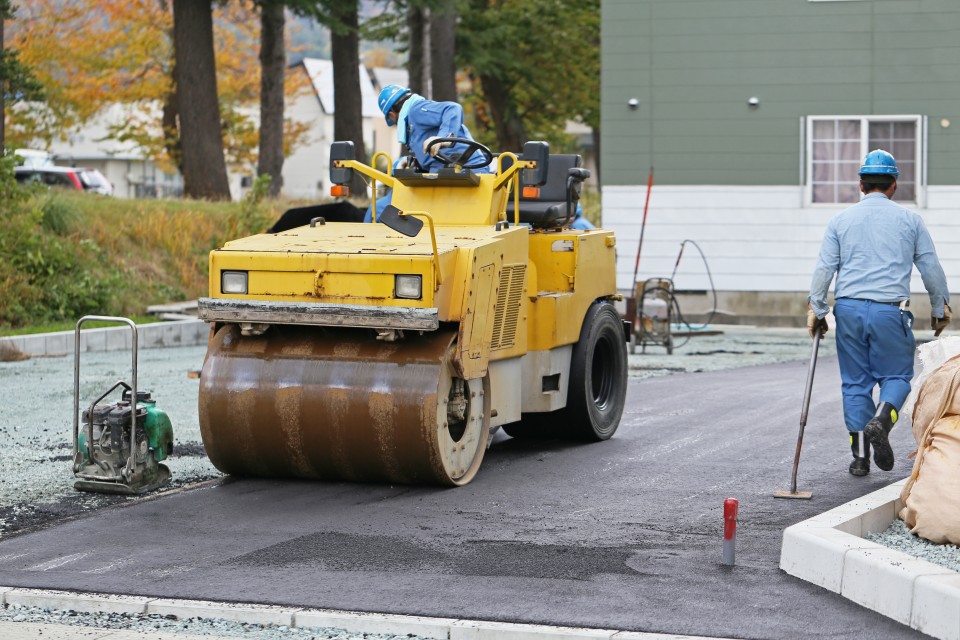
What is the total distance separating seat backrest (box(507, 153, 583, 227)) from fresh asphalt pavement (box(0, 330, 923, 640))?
5.35 feet

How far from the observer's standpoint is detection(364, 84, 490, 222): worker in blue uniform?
420 inches

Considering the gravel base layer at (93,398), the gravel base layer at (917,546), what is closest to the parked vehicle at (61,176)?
the gravel base layer at (93,398)

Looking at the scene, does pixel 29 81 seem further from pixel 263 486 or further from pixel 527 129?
pixel 527 129

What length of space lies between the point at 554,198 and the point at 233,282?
313cm

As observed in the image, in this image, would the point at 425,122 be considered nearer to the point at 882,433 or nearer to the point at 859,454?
the point at 859,454

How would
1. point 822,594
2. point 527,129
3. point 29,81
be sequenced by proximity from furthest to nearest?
point 527,129 < point 29,81 < point 822,594

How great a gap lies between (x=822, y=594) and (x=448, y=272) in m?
3.05

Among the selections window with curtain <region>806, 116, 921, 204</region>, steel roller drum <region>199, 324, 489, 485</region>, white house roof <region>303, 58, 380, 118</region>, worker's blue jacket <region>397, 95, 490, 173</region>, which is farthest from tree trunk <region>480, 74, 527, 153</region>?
white house roof <region>303, 58, 380, 118</region>

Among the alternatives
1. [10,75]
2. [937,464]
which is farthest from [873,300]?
[10,75]

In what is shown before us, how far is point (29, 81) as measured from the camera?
23172mm

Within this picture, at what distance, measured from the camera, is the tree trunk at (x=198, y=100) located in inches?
1019

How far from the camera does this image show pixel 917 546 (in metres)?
7.23

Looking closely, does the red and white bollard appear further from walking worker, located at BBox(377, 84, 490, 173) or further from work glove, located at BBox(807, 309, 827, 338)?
walking worker, located at BBox(377, 84, 490, 173)

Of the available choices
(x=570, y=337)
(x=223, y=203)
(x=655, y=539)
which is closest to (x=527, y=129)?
(x=223, y=203)
